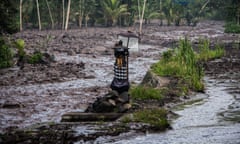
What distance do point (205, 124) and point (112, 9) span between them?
4450 centimetres

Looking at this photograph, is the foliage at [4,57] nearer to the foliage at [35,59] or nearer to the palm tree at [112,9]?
the foliage at [35,59]

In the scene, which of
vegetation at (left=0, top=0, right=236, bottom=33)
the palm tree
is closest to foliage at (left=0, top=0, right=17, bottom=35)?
vegetation at (left=0, top=0, right=236, bottom=33)

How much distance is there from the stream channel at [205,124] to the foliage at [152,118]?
0.28 metres

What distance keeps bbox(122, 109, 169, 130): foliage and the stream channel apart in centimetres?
28

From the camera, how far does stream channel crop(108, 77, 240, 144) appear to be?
371 inches

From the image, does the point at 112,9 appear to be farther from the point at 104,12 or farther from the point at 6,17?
the point at 6,17

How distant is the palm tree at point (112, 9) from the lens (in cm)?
5347

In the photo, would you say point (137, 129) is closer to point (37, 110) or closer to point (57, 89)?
point (37, 110)

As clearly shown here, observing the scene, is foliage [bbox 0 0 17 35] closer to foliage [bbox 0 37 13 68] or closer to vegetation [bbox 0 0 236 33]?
foliage [bbox 0 37 13 68]

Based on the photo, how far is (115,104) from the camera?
479 inches

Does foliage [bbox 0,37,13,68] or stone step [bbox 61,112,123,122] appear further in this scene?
foliage [bbox 0,37,13,68]

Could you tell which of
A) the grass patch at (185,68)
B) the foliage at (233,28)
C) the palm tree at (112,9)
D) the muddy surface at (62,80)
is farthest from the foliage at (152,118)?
the palm tree at (112,9)

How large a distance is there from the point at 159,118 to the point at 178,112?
5.41 feet

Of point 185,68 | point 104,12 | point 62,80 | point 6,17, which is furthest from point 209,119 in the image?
point 104,12
